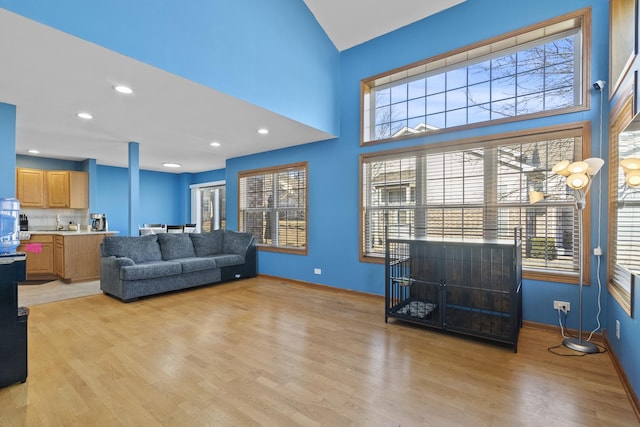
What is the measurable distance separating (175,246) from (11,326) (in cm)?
316

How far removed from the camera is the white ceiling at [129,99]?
7.96ft

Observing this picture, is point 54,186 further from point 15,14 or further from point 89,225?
point 15,14

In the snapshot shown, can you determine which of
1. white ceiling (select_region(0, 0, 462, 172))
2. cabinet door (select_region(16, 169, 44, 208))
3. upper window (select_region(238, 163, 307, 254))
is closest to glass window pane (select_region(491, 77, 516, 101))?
white ceiling (select_region(0, 0, 462, 172))

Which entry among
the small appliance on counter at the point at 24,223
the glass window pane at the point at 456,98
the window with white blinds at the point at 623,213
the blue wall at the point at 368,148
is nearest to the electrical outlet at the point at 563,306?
the blue wall at the point at 368,148

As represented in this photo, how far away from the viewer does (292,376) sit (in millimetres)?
2271

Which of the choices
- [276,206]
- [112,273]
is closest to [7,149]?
[112,273]

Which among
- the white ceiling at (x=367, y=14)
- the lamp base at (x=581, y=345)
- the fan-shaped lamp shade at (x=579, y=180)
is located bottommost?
the lamp base at (x=581, y=345)

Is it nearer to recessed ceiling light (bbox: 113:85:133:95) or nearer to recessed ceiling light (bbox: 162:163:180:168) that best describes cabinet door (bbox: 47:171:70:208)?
recessed ceiling light (bbox: 162:163:180:168)

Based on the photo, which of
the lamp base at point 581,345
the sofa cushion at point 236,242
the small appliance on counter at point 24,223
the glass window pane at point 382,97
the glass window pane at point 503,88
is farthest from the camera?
the small appliance on counter at point 24,223

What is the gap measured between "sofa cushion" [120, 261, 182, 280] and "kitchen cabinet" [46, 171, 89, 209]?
3720 mm

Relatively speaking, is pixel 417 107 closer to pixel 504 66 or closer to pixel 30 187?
pixel 504 66

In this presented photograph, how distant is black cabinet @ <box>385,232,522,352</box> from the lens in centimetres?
293

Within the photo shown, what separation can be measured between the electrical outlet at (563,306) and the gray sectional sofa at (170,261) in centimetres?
462

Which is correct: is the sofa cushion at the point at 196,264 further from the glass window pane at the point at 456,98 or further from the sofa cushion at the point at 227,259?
the glass window pane at the point at 456,98
